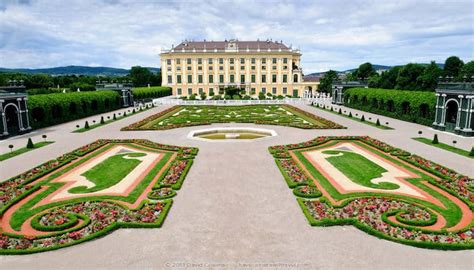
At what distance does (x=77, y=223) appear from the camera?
1248 centimetres

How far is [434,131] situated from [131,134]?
96.3ft

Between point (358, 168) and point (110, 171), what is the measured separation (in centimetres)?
1426

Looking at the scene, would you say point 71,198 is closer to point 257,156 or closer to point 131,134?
point 257,156

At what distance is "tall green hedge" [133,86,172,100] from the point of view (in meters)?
70.6

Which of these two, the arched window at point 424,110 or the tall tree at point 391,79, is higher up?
the tall tree at point 391,79

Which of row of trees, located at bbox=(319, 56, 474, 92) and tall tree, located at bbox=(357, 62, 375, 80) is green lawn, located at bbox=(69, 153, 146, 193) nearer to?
row of trees, located at bbox=(319, 56, 474, 92)

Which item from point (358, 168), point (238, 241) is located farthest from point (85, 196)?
point (358, 168)

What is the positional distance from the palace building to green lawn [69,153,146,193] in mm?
81276

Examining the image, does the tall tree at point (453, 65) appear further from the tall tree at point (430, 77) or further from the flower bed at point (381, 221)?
the flower bed at point (381, 221)

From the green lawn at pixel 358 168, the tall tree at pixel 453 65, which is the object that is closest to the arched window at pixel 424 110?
the green lawn at pixel 358 168

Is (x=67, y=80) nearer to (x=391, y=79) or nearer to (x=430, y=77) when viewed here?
(x=391, y=79)

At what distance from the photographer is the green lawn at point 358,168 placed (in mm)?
17028

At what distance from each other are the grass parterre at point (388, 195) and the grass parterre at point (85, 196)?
6207 millimetres

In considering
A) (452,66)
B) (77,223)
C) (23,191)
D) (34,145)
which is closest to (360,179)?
(77,223)
